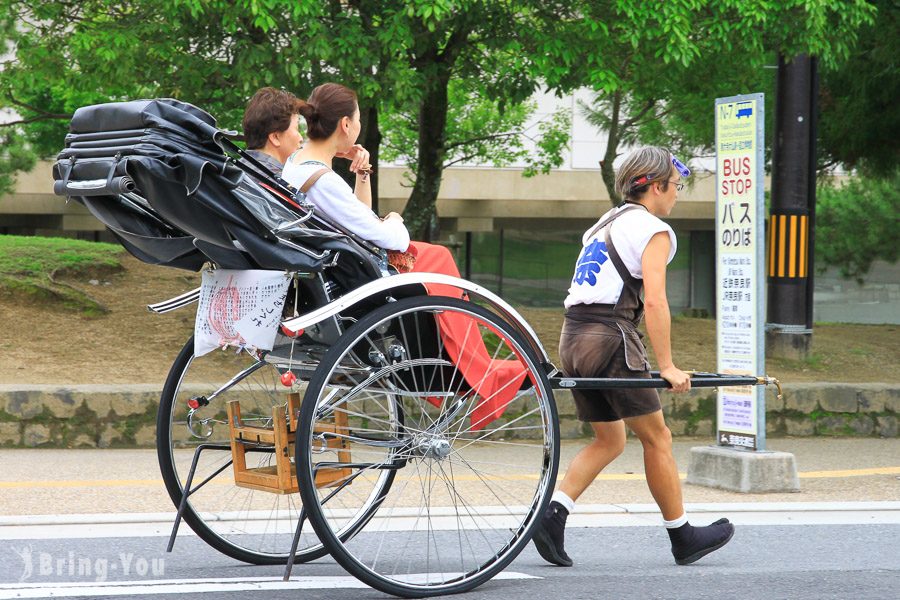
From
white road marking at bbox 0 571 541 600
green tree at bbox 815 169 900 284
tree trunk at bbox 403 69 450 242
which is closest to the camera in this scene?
white road marking at bbox 0 571 541 600

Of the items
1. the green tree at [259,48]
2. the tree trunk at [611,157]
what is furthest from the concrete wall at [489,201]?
the green tree at [259,48]

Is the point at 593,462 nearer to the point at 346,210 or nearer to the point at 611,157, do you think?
the point at 346,210

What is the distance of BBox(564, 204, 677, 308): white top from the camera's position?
4.69m

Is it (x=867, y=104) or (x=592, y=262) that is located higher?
(x=867, y=104)

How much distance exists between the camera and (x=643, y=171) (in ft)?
16.0

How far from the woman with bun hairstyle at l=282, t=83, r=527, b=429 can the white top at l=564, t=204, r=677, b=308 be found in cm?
55

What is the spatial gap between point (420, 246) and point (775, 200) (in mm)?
7543

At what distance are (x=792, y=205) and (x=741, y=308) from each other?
14.9 ft

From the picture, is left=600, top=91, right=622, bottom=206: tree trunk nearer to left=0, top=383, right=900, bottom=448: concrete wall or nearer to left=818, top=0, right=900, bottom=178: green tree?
left=818, top=0, right=900, bottom=178: green tree

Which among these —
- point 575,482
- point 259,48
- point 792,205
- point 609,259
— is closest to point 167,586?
point 575,482

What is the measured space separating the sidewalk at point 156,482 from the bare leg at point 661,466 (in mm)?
1426

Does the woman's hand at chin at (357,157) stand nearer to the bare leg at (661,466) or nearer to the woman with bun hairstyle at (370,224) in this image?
the woman with bun hairstyle at (370,224)

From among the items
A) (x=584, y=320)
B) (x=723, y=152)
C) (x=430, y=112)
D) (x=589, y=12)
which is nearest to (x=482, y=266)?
(x=430, y=112)

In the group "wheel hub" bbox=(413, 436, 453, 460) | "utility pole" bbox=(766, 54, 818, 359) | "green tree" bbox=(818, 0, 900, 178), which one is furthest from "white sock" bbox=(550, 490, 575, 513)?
"green tree" bbox=(818, 0, 900, 178)
